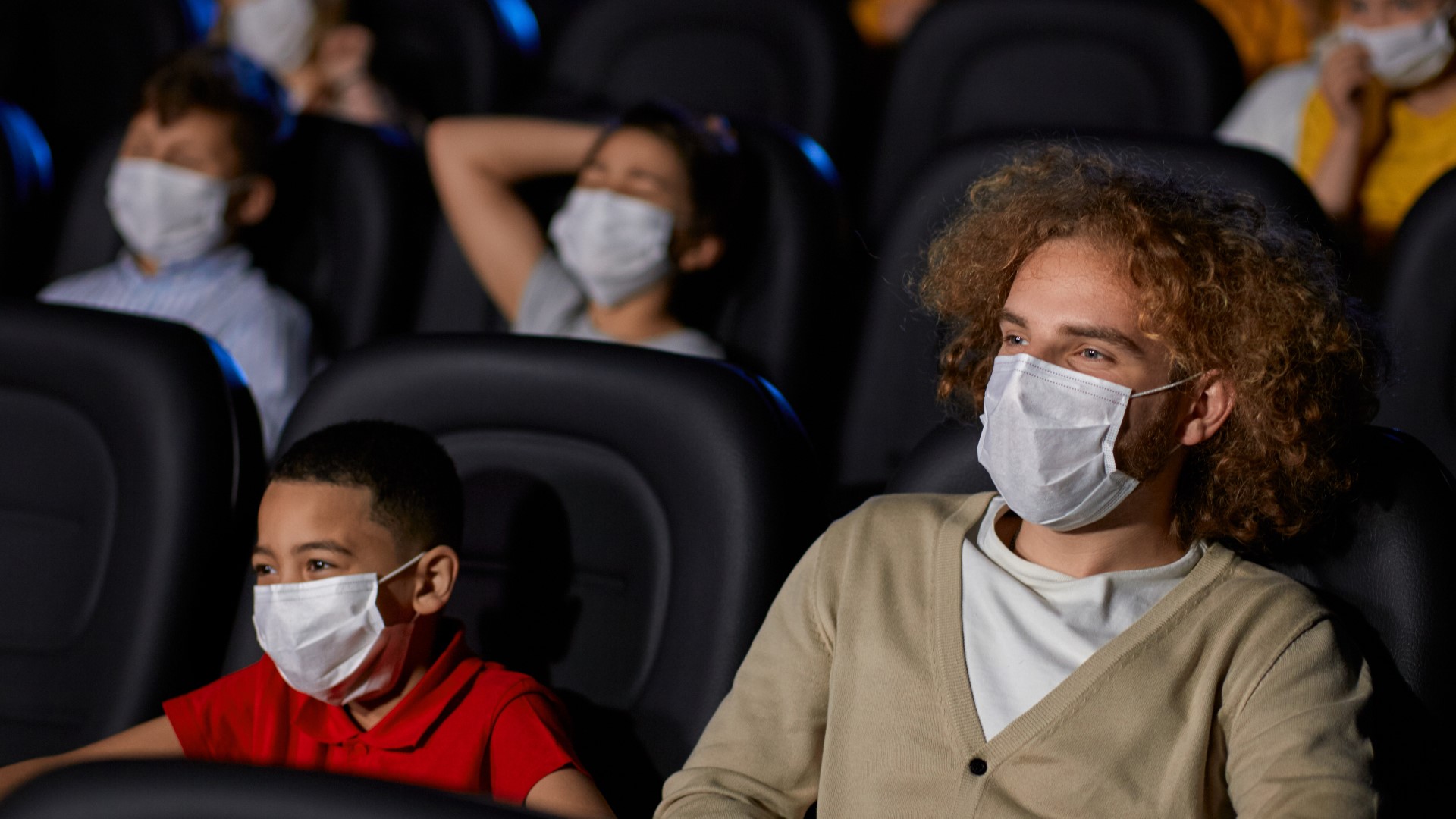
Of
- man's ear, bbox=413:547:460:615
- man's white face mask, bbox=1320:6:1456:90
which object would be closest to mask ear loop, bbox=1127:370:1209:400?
man's ear, bbox=413:547:460:615

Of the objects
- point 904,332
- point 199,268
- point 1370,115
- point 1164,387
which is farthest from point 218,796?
point 1370,115

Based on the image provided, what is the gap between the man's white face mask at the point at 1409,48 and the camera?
8.27ft

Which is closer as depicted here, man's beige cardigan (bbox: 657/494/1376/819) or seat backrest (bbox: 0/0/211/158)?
man's beige cardigan (bbox: 657/494/1376/819)

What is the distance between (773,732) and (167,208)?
158cm

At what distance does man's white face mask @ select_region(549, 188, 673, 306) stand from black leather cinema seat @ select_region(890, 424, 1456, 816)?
1156 mm

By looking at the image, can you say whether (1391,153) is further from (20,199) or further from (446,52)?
(20,199)

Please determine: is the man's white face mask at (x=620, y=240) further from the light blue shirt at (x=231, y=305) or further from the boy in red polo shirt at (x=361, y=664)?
the boy in red polo shirt at (x=361, y=664)

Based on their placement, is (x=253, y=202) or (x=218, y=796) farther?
(x=253, y=202)

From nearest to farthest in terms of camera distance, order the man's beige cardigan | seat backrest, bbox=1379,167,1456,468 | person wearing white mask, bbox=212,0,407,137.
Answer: the man's beige cardigan
seat backrest, bbox=1379,167,1456,468
person wearing white mask, bbox=212,0,407,137

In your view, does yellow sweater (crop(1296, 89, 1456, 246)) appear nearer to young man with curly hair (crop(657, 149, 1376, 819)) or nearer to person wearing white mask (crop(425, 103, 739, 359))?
person wearing white mask (crop(425, 103, 739, 359))

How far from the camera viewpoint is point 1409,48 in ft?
8.30

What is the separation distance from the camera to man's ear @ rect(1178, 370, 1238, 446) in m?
1.28

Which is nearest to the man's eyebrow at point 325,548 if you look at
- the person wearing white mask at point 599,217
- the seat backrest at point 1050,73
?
the person wearing white mask at point 599,217

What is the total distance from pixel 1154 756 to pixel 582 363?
0.70 m
